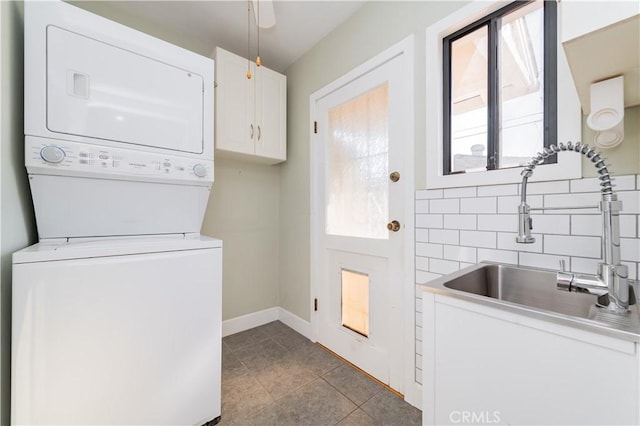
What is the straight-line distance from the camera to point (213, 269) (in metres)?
1.32

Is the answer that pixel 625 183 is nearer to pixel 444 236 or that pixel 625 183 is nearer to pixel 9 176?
pixel 444 236

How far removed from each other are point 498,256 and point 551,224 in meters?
0.24

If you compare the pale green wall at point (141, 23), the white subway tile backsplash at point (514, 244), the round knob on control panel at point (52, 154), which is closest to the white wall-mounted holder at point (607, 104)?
the white subway tile backsplash at point (514, 244)

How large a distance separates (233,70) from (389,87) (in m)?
1.27

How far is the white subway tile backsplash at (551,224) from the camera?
1017 mm

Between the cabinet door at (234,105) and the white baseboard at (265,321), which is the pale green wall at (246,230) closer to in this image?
the white baseboard at (265,321)

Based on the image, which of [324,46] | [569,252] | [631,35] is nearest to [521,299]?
[569,252]

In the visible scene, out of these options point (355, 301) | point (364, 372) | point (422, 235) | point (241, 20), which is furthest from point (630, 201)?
point (241, 20)

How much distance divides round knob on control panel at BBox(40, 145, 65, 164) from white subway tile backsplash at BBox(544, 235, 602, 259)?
2.13 metres

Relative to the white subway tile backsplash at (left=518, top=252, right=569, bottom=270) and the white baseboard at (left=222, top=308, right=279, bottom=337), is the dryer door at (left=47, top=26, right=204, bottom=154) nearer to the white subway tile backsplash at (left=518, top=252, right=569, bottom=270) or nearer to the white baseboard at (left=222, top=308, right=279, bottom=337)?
the white baseboard at (left=222, top=308, right=279, bottom=337)

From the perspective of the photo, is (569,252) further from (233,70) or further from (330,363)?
(233,70)

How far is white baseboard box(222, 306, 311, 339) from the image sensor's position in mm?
2305

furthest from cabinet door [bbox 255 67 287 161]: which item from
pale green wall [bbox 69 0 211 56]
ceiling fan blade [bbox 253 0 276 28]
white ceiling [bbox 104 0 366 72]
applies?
pale green wall [bbox 69 0 211 56]

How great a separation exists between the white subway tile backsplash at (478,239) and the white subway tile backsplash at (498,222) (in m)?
0.03
